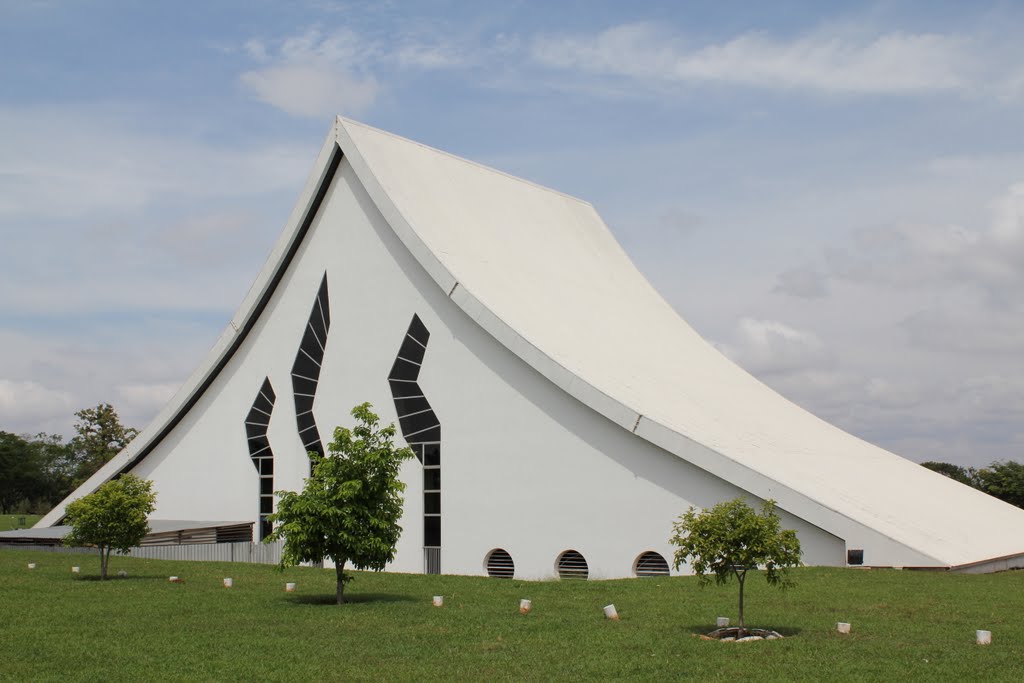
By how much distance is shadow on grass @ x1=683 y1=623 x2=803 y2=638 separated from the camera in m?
11.5

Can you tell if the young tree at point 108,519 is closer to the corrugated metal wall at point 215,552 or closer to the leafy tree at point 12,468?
the corrugated metal wall at point 215,552

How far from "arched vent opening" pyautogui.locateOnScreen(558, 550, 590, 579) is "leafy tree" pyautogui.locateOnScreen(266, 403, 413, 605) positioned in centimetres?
543

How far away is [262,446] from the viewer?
25.4m

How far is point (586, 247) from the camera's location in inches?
1232

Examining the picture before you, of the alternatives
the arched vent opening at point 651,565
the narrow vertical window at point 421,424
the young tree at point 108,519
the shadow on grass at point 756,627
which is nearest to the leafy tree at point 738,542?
the shadow on grass at point 756,627

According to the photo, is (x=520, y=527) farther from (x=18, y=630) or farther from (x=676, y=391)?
(x=18, y=630)

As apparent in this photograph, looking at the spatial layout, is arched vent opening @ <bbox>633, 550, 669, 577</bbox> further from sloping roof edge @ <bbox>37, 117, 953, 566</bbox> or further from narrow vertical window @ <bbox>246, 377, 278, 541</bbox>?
narrow vertical window @ <bbox>246, 377, 278, 541</bbox>

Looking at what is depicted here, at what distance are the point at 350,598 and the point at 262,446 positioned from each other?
10.6 meters

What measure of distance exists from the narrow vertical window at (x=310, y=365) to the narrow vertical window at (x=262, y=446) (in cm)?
94

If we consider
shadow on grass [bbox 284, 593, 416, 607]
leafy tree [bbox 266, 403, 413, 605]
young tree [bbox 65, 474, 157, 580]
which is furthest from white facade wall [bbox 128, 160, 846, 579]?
young tree [bbox 65, 474, 157, 580]

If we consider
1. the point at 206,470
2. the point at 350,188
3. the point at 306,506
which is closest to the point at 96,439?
the point at 206,470

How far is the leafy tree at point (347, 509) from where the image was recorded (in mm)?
14781

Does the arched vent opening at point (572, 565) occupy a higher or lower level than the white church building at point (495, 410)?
lower

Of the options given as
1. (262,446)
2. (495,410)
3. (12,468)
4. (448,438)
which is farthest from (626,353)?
(12,468)
